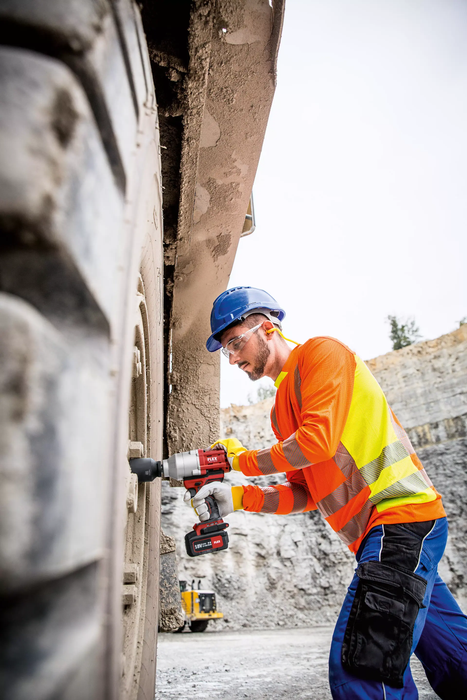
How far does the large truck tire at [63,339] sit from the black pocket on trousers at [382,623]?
1.34 m

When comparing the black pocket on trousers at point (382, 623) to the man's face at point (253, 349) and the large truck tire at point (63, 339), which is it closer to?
the man's face at point (253, 349)

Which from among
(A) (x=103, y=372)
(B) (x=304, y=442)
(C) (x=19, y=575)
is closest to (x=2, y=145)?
(A) (x=103, y=372)

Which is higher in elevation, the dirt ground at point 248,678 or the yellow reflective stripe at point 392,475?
the yellow reflective stripe at point 392,475

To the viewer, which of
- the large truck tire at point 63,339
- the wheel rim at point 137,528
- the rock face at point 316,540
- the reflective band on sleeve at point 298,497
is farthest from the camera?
the rock face at point 316,540

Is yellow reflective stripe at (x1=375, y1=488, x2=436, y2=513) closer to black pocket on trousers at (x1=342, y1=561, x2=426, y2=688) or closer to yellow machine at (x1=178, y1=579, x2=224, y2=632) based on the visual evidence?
black pocket on trousers at (x1=342, y1=561, x2=426, y2=688)

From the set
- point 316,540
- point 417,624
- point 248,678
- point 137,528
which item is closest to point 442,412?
point 316,540

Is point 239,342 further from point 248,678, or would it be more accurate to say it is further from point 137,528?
point 248,678

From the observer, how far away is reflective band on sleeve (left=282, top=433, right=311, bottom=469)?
1.84 meters

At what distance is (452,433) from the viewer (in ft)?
43.0

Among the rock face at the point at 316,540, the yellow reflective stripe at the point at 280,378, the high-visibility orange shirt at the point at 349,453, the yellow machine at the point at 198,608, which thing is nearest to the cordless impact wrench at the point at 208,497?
the high-visibility orange shirt at the point at 349,453

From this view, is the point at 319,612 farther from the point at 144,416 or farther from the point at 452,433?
the point at 144,416

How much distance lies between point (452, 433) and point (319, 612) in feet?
21.2

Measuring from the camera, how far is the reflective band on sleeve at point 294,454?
1837 millimetres

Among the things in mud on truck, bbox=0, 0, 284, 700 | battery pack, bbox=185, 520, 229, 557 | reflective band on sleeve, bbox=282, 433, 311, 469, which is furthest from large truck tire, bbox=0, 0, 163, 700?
battery pack, bbox=185, 520, 229, 557
